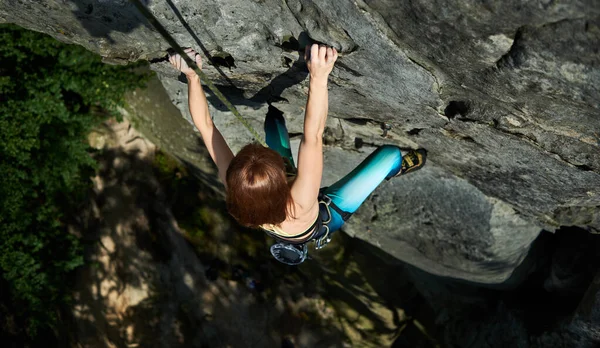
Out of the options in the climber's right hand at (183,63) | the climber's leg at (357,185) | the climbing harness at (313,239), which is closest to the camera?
the climber's right hand at (183,63)

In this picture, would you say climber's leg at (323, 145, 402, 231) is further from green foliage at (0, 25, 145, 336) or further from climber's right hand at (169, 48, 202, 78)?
green foliage at (0, 25, 145, 336)

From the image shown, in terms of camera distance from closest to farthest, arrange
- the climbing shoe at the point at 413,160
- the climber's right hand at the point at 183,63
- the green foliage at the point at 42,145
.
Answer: the climber's right hand at the point at 183,63
the climbing shoe at the point at 413,160
the green foliage at the point at 42,145

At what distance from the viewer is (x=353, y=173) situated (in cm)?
412

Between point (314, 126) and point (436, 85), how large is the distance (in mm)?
1036

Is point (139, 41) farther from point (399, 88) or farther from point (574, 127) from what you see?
point (574, 127)

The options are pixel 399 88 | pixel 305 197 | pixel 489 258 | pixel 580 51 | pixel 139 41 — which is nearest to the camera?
pixel 580 51

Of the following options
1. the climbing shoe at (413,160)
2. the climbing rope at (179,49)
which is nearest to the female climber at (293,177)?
the climbing shoe at (413,160)

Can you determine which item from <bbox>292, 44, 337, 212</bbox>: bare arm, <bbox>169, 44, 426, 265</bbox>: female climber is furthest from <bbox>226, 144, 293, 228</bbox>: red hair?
<bbox>292, 44, 337, 212</bbox>: bare arm

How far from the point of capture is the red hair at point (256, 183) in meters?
2.78

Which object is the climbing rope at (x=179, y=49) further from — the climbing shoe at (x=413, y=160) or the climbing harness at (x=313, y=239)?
the climbing shoe at (x=413, y=160)

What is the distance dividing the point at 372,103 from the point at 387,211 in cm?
207

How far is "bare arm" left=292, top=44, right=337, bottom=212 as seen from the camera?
2.85m

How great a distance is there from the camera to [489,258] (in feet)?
18.3

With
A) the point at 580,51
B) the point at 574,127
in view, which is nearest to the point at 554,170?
the point at 574,127
